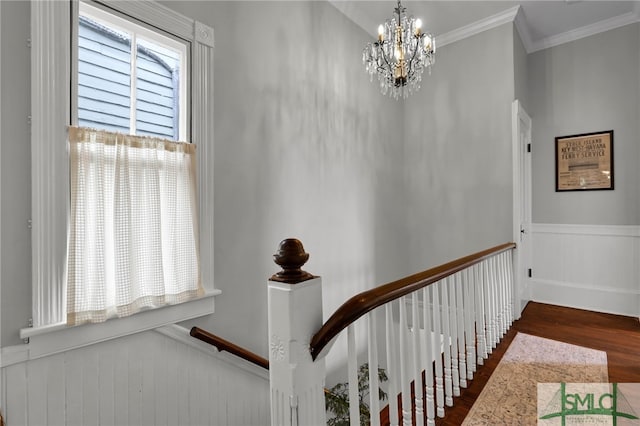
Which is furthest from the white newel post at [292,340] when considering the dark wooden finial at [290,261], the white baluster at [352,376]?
the white baluster at [352,376]

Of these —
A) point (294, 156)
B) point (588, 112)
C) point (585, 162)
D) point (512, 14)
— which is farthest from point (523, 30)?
point (294, 156)

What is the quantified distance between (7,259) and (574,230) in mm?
4921

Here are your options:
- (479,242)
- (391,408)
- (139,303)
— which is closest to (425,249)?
(479,242)

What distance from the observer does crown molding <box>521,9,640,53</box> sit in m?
3.58

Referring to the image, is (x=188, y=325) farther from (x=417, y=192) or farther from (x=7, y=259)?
(x=417, y=192)

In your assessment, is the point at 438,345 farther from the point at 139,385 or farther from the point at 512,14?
the point at 512,14

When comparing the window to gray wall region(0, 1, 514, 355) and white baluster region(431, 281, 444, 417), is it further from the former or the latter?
white baluster region(431, 281, 444, 417)

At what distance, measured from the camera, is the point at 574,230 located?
396 centimetres

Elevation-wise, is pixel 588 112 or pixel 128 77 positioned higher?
pixel 588 112

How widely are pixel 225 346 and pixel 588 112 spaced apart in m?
4.41

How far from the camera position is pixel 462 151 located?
3.95 metres

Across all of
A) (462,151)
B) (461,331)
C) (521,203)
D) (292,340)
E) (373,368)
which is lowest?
(461,331)

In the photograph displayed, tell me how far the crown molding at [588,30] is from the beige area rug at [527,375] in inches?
131

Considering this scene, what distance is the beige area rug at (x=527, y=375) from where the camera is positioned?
192cm
